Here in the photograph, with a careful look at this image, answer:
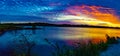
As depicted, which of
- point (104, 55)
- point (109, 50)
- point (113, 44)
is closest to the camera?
point (104, 55)

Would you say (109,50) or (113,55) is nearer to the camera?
(113,55)

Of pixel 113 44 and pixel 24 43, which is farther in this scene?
pixel 113 44

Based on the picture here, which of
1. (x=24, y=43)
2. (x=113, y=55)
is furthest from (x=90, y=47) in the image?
(x=24, y=43)

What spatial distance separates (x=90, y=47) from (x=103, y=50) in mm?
845

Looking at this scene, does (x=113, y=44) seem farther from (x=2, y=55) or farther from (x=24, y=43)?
(x=2, y=55)

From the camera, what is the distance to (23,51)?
19.8 m

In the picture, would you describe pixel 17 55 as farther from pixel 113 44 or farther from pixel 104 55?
pixel 113 44

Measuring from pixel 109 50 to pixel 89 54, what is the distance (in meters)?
1.79

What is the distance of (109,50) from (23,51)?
5.16 m

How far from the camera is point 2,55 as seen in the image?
2458cm

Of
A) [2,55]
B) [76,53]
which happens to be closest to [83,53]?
[76,53]

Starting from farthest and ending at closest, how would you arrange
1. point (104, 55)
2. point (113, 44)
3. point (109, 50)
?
point (113, 44)
point (109, 50)
point (104, 55)

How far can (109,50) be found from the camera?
20172 mm

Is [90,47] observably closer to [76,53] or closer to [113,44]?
[76,53]
